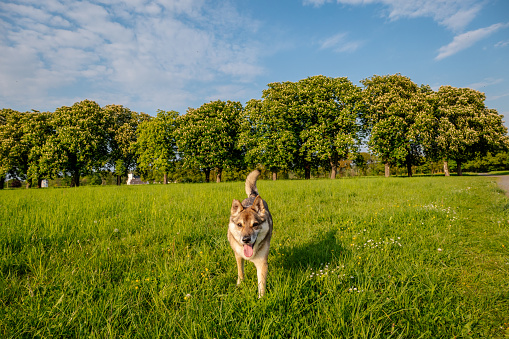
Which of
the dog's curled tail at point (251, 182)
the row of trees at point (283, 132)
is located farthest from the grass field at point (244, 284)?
the row of trees at point (283, 132)

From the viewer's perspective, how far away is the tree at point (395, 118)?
35.7m

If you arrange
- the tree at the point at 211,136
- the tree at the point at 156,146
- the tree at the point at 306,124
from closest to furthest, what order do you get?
the tree at the point at 306,124 < the tree at the point at 211,136 < the tree at the point at 156,146

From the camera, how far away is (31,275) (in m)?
3.51

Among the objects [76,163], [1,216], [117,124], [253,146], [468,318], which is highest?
[117,124]

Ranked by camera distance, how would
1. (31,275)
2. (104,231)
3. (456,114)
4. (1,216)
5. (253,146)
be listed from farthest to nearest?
(253,146), (456,114), (1,216), (104,231), (31,275)

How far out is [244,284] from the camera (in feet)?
10.8

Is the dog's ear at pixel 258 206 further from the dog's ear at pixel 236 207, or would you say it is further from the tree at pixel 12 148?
the tree at pixel 12 148

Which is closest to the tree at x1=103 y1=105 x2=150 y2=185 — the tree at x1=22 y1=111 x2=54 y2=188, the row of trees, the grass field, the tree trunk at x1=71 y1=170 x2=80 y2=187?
the row of trees

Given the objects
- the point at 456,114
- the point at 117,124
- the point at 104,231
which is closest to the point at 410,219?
the point at 104,231

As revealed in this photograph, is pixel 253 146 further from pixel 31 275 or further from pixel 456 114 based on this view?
pixel 31 275

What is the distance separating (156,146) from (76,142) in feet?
39.2

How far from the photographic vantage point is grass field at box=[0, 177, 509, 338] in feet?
8.18

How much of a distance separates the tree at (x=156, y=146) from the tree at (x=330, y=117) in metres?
25.5

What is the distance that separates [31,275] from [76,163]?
43.6 m
